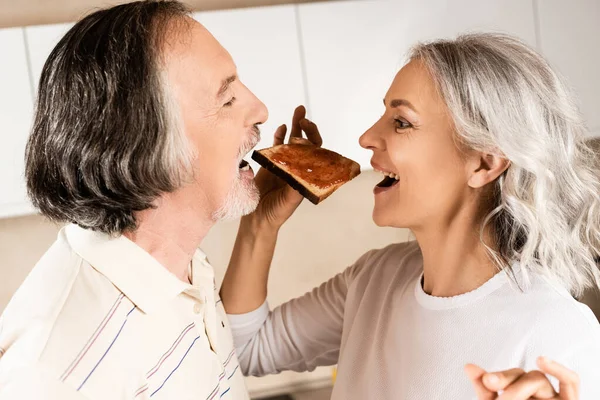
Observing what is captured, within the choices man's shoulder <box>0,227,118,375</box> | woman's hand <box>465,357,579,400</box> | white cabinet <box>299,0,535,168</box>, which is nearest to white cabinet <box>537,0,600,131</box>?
white cabinet <box>299,0,535,168</box>

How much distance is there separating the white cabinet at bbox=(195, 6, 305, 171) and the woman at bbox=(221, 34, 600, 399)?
1.16 meters

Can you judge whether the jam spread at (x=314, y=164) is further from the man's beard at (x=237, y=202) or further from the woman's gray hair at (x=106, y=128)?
the woman's gray hair at (x=106, y=128)

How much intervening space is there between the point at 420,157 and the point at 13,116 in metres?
1.68

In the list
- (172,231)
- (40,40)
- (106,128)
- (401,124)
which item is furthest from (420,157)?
(40,40)

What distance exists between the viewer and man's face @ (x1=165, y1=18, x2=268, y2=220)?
4.57 feet

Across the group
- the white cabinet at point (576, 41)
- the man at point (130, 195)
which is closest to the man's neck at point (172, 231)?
the man at point (130, 195)

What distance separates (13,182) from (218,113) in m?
1.46

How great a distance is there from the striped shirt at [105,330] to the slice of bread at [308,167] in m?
0.38

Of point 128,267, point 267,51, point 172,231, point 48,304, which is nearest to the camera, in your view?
point 48,304

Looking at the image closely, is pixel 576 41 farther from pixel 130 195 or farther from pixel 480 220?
pixel 130 195

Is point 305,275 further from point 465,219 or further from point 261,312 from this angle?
point 465,219

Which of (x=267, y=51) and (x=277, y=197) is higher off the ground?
(x=267, y=51)

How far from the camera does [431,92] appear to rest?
58.7 inches

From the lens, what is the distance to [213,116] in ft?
4.73
